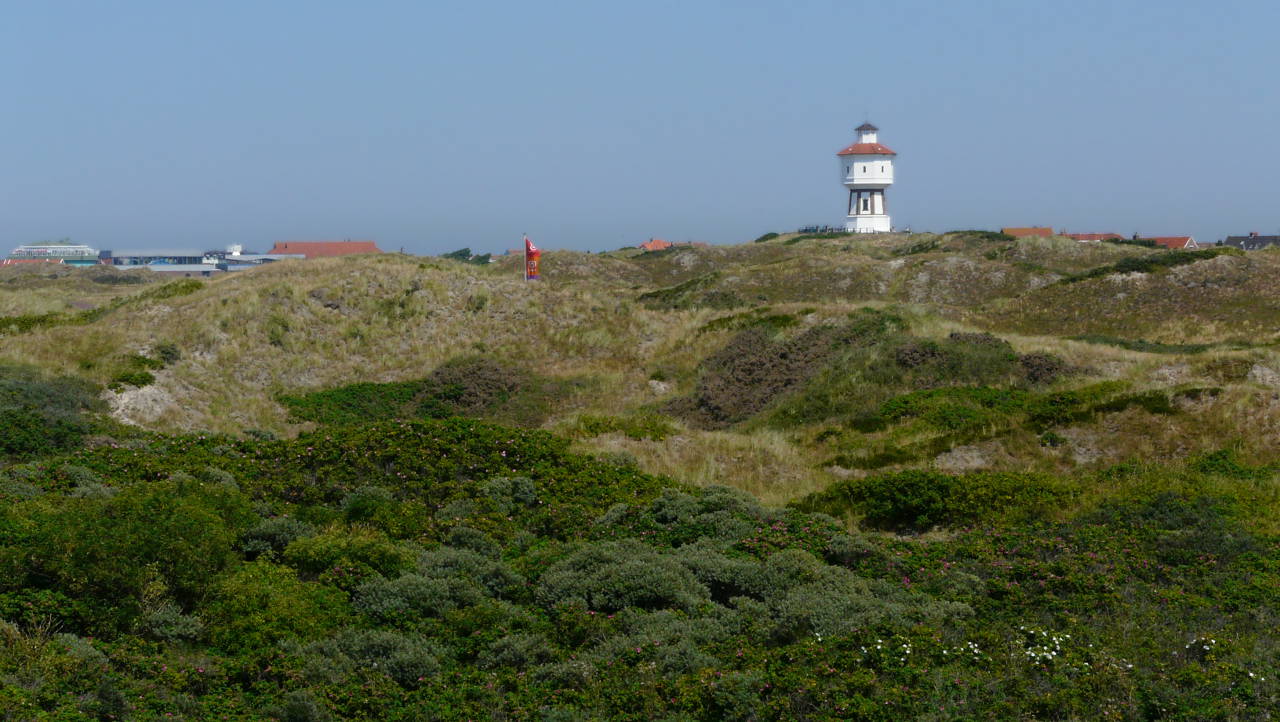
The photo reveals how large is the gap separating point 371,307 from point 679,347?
39.0 feet

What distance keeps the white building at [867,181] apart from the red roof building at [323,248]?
5906 cm

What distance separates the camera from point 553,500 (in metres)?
16.1

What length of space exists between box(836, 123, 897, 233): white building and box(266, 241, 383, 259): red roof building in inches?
2325

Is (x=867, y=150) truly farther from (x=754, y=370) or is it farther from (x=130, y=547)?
(x=130, y=547)

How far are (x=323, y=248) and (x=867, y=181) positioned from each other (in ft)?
247

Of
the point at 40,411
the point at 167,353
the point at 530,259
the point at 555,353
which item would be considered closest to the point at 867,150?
the point at 530,259

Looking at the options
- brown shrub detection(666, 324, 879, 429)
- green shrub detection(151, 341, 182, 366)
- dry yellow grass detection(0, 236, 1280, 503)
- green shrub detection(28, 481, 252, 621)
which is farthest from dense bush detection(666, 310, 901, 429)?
green shrub detection(28, 481, 252, 621)

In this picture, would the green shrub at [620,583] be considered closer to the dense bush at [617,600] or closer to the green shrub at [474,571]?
the dense bush at [617,600]

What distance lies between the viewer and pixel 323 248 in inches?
5295

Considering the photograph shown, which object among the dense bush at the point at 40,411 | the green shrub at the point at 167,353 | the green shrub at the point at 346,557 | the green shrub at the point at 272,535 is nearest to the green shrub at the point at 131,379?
the dense bush at the point at 40,411

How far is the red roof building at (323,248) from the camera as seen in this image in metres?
127

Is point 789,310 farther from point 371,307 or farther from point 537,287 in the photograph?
point 371,307

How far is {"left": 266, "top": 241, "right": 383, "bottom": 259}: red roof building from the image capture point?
12712 centimetres

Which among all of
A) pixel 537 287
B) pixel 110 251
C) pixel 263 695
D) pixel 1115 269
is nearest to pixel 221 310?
pixel 537 287
